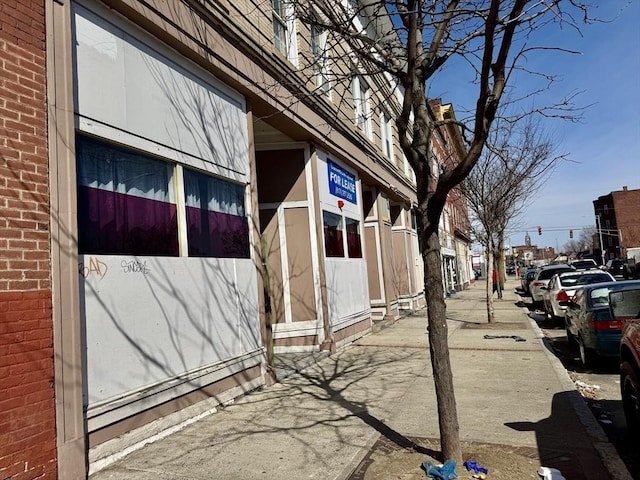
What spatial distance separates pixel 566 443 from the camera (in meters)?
4.85

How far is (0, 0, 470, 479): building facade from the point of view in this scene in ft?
13.0

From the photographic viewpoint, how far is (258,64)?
8.16m

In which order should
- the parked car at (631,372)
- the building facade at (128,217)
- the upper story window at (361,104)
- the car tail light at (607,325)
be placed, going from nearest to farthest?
the building facade at (128,217)
the parked car at (631,372)
the car tail light at (607,325)
the upper story window at (361,104)

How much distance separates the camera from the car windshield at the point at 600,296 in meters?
8.57

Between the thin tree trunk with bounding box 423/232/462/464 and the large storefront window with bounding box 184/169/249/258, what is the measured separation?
3031 millimetres

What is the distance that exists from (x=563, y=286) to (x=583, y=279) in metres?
0.78

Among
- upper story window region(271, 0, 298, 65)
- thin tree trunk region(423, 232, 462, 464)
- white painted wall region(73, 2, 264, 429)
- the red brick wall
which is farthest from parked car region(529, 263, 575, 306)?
the red brick wall

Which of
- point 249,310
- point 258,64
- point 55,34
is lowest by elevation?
point 249,310

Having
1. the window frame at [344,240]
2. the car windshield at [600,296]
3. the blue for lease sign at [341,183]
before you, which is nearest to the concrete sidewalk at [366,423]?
the car windshield at [600,296]

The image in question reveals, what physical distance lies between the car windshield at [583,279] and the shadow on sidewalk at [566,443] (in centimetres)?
928

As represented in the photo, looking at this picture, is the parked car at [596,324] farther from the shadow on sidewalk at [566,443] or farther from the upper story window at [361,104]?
the upper story window at [361,104]

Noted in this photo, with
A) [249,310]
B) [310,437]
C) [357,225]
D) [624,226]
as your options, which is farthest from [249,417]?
[624,226]

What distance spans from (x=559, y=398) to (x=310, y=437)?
3.36 m

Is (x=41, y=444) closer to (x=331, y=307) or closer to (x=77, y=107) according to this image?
(x=77, y=107)
